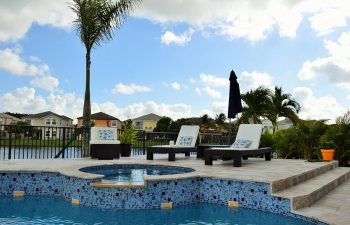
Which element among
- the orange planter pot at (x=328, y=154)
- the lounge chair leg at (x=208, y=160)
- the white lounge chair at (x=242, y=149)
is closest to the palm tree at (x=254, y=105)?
the orange planter pot at (x=328, y=154)

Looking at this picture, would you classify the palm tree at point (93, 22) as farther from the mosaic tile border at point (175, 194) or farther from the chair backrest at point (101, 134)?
the mosaic tile border at point (175, 194)

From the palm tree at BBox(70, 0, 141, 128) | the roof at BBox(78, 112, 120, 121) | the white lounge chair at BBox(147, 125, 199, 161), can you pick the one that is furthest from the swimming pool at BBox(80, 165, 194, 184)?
the roof at BBox(78, 112, 120, 121)

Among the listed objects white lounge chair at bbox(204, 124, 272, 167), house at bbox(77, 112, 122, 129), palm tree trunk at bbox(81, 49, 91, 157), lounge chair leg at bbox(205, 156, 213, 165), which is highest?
house at bbox(77, 112, 122, 129)

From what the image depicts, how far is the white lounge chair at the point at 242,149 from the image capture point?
8.36 m

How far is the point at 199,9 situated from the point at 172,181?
9.21 meters

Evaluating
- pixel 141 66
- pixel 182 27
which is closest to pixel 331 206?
pixel 182 27

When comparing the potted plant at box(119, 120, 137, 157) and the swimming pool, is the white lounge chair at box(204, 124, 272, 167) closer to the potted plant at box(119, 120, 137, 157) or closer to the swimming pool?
the swimming pool

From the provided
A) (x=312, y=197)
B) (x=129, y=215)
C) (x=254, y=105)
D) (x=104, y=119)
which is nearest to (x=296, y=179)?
(x=312, y=197)

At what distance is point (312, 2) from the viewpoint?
1117 centimetres

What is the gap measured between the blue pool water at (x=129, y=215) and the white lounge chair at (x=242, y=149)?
8.15 feet

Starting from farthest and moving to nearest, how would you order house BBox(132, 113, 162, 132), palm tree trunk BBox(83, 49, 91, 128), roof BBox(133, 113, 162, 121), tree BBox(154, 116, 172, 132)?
roof BBox(133, 113, 162, 121)
house BBox(132, 113, 162, 132)
tree BBox(154, 116, 172, 132)
palm tree trunk BBox(83, 49, 91, 128)

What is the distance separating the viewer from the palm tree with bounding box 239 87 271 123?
22141mm

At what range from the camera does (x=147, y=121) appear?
8369 cm

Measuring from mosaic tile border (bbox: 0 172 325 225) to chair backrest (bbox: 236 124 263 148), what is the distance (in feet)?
11.8
